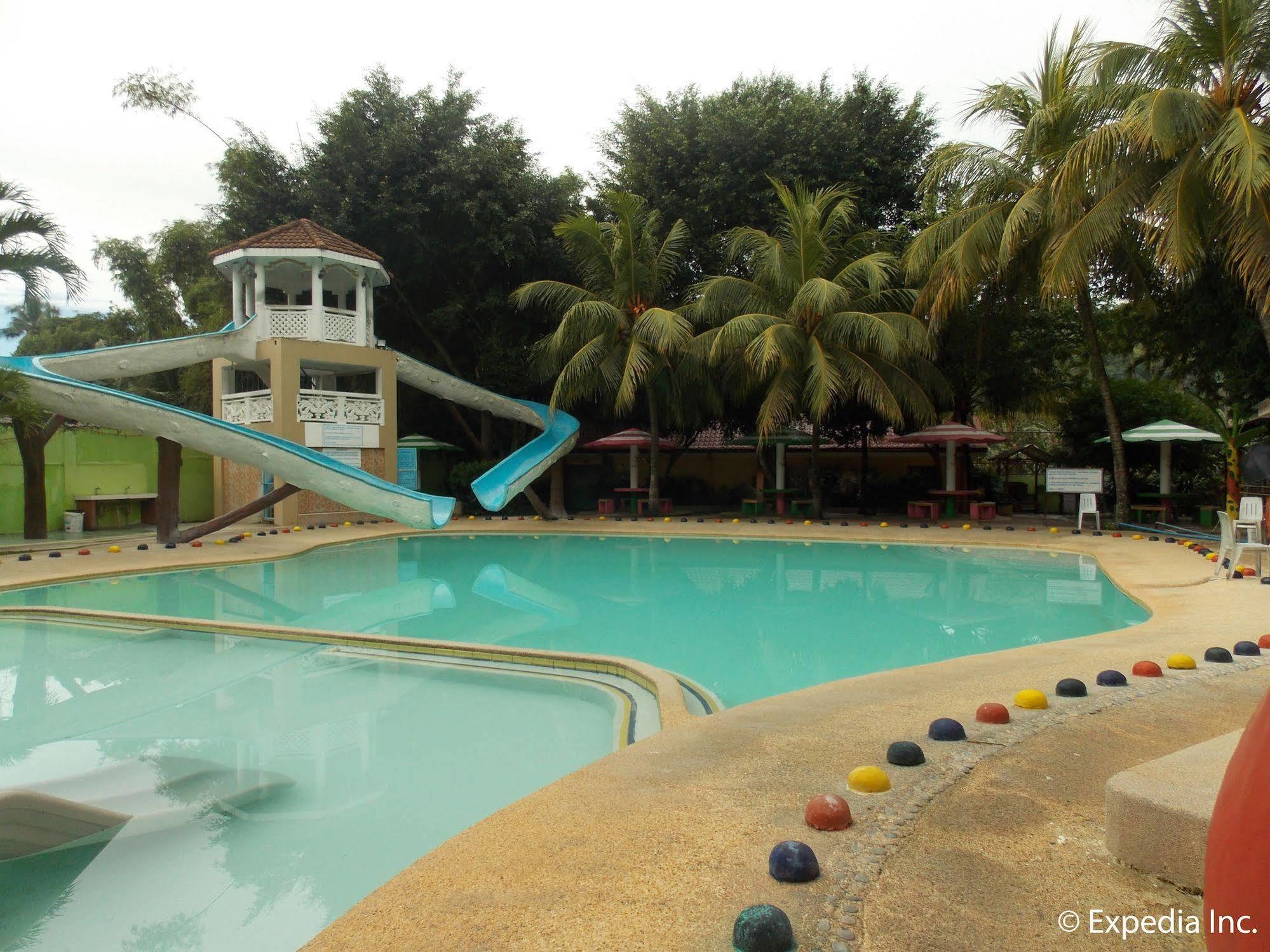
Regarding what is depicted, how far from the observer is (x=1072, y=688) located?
4.53m

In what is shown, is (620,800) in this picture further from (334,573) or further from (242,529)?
(242,529)

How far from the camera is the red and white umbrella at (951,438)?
18.9 m

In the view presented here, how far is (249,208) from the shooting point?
21.6 meters

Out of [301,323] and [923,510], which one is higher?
[301,323]

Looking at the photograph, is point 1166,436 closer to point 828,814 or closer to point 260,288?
point 828,814

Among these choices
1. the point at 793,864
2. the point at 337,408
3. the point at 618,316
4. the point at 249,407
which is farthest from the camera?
the point at 337,408

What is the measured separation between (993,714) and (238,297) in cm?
1900

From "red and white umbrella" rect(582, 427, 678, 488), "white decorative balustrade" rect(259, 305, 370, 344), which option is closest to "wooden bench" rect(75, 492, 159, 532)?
"white decorative balustrade" rect(259, 305, 370, 344)

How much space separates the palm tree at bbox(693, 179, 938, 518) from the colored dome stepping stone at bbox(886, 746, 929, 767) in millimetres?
13037

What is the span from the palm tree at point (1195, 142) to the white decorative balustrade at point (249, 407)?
15285 millimetres

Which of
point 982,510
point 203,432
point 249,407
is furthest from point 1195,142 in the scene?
point 249,407

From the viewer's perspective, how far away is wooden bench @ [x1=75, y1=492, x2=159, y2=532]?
17672 millimetres

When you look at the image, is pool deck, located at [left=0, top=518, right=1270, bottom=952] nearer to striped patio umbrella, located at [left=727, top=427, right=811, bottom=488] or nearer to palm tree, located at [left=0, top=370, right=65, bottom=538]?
palm tree, located at [left=0, top=370, right=65, bottom=538]

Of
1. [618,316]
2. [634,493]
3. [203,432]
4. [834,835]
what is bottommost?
[834,835]
